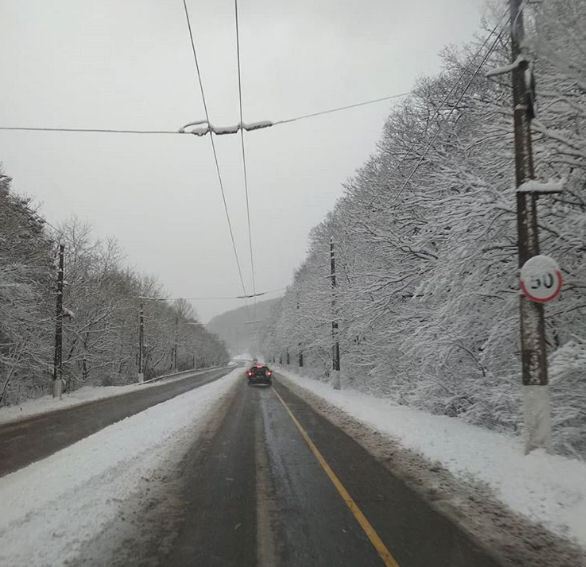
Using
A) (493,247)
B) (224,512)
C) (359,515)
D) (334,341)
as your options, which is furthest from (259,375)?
(359,515)

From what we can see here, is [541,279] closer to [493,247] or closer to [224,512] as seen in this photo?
[493,247]

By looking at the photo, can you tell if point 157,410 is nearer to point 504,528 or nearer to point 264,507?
point 264,507

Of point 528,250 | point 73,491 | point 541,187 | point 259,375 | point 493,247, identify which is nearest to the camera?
point 73,491

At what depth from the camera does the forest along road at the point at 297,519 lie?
4.35 meters

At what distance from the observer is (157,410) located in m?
17.6

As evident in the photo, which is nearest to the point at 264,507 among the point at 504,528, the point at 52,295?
the point at 504,528

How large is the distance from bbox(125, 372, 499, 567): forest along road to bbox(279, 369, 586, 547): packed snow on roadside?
116 cm

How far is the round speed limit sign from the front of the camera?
7441 millimetres

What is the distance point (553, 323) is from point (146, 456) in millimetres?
8851

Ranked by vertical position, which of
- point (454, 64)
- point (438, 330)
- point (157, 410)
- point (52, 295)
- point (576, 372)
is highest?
point (454, 64)

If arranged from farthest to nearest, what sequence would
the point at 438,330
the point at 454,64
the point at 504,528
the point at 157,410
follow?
the point at 157,410 < the point at 454,64 < the point at 438,330 < the point at 504,528

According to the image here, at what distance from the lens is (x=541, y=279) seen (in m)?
7.54

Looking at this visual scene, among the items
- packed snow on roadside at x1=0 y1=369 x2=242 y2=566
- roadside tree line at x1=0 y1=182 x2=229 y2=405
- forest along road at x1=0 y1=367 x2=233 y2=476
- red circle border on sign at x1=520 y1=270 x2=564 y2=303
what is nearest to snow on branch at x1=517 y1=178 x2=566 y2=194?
red circle border on sign at x1=520 y1=270 x2=564 y2=303

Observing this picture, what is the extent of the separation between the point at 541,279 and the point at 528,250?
66 cm
